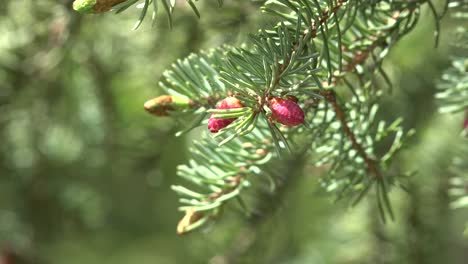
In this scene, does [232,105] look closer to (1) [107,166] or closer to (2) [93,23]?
(2) [93,23]

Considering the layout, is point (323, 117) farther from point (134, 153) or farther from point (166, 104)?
point (134, 153)

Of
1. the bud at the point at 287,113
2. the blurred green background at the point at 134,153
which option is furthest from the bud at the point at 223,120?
the blurred green background at the point at 134,153

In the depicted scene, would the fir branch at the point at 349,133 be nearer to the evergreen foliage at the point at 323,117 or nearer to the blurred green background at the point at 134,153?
the evergreen foliage at the point at 323,117

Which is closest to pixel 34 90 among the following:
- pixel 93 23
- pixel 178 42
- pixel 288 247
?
pixel 93 23

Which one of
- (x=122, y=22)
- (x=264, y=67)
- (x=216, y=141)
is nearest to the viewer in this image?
(x=264, y=67)

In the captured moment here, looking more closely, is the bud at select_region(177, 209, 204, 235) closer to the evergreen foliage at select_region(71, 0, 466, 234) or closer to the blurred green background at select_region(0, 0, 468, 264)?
the evergreen foliage at select_region(71, 0, 466, 234)

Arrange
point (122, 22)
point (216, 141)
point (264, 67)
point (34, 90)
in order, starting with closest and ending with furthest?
1. point (264, 67)
2. point (216, 141)
3. point (34, 90)
4. point (122, 22)

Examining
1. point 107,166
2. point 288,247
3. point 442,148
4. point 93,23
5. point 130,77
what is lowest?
point 288,247

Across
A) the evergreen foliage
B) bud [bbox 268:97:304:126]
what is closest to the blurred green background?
the evergreen foliage
